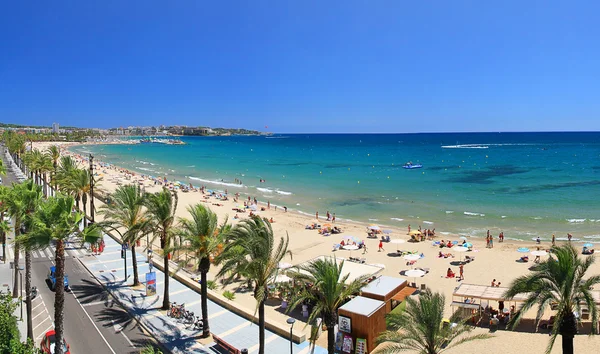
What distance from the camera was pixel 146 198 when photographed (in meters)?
18.1

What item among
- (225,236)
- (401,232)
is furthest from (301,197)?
(225,236)

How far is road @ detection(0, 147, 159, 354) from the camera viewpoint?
14328mm

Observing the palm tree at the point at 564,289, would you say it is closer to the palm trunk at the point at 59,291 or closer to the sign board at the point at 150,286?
the palm trunk at the point at 59,291

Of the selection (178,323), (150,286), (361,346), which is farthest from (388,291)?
(150,286)

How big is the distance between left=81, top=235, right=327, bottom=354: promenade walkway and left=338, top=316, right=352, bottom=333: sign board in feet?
3.44

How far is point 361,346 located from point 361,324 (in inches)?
29.1

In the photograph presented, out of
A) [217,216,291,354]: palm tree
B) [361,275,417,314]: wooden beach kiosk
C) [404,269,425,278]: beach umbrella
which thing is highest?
[217,216,291,354]: palm tree

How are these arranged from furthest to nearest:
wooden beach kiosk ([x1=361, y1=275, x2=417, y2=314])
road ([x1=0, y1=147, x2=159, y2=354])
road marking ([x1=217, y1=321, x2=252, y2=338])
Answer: wooden beach kiosk ([x1=361, y1=275, x2=417, y2=314]) < road marking ([x1=217, y1=321, x2=252, y2=338]) < road ([x1=0, y1=147, x2=159, y2=354])

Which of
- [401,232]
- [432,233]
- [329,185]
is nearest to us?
[432,233]

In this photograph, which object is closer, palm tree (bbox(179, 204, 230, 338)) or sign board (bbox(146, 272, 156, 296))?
palm tree (bbox(179, 204, 230, 338))

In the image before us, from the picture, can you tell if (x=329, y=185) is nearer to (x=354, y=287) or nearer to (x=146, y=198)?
(x=146, y=198)

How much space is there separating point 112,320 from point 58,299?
5106mm

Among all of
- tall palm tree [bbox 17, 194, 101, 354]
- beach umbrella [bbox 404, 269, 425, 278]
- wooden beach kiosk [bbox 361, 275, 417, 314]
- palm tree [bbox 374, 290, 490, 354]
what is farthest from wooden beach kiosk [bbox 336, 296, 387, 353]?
tall palm tree [bbox 17, 194, 101, 354]

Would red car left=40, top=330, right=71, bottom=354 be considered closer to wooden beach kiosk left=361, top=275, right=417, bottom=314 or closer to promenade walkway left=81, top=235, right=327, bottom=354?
promenade walkway left=81, top=235, right=327, bottom=354
